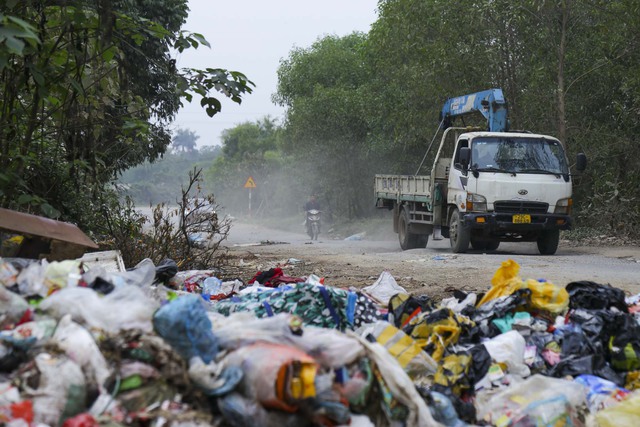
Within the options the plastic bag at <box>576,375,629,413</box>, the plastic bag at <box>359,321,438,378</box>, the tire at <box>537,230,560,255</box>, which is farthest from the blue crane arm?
the plastic bag at <box>359,321,438,378</box>

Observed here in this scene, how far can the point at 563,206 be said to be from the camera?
14133mm

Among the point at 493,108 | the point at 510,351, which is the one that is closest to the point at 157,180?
the point at 493,108

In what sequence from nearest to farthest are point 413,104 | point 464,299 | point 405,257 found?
point 464,299, point 405,257, point 413,104

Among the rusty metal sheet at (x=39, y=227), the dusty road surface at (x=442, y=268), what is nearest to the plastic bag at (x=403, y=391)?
the rusty metal sheet at (x=39, y=227)

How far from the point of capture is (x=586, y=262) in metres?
12.2

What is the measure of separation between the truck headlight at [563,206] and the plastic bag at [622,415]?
10.1 m

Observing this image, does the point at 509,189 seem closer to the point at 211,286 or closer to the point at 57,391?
the point at 211,286

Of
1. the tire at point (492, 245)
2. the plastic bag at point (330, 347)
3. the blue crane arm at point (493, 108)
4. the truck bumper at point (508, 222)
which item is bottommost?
the tire at point (492, 245)

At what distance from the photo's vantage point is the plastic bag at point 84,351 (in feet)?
11.3

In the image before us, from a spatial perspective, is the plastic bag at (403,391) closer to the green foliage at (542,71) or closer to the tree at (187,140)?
the green foliage at (542,71)

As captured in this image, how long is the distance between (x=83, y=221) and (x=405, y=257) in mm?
5613

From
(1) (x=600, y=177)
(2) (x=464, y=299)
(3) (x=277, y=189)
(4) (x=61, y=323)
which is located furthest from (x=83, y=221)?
(3) (x=277, y=189)

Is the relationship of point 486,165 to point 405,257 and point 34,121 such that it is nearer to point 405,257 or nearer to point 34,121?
point 405,257

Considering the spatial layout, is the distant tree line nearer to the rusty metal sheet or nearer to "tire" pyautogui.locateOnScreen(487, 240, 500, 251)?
"tire" pyautogui.locateOnScreen(487, 240, 500, 251)
